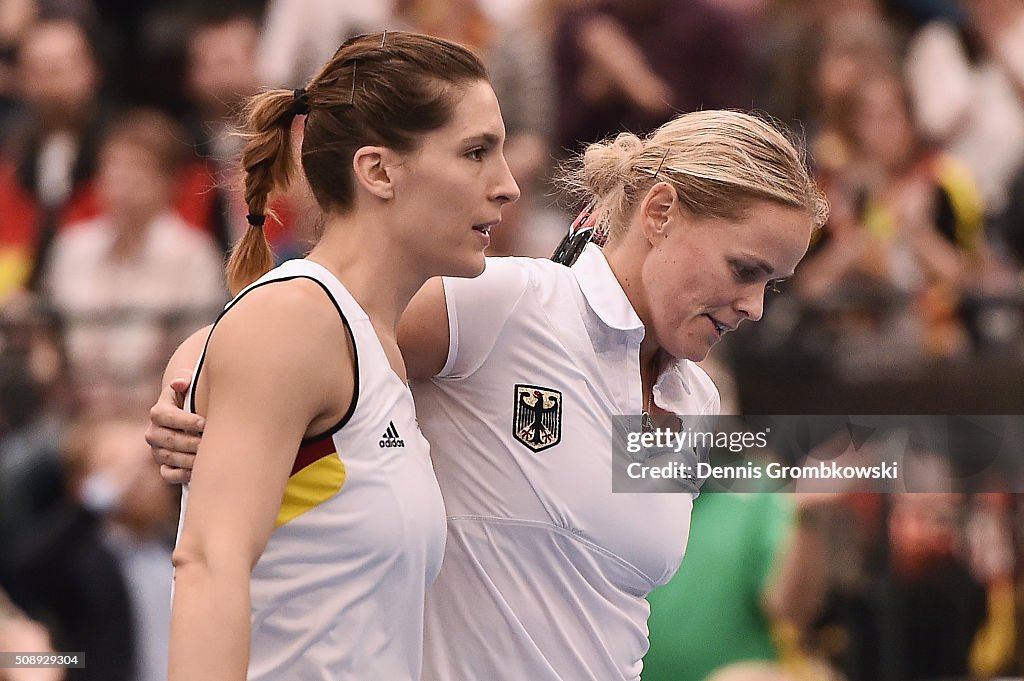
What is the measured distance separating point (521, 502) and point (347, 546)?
476mm

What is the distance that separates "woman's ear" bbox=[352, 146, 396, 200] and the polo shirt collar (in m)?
0.48

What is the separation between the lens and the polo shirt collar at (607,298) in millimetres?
2447

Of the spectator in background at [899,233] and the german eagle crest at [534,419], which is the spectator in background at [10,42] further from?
the german eagle crest at [534,419]

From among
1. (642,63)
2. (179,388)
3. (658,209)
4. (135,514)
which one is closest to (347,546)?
(179,388)

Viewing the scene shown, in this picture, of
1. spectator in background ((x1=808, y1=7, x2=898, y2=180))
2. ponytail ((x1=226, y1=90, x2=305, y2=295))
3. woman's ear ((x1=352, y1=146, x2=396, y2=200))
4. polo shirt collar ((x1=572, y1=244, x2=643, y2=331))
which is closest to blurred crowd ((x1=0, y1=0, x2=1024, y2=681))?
spectator in background ((x1=808, y1=7, x2=898, y2=180))

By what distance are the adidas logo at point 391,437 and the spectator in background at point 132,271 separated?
144 inches

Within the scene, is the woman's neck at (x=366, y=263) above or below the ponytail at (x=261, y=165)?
below

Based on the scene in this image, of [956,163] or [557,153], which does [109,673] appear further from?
[956,163]

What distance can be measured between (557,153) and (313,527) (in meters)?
4.01

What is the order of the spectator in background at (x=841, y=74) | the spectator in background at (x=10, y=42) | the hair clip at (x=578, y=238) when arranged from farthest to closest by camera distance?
the spectator in background at (x=10, y=42) < the spectator in background at (x=841, y=74) < the hair clip at (x=578, y=238)

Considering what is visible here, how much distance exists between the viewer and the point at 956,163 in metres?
5.91

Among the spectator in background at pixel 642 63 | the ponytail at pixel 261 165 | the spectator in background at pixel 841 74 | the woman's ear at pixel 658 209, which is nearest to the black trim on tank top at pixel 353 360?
the ponytail at pixel 261 165

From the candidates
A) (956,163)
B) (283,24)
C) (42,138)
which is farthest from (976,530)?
(42,138)

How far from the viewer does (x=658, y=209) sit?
246cm
